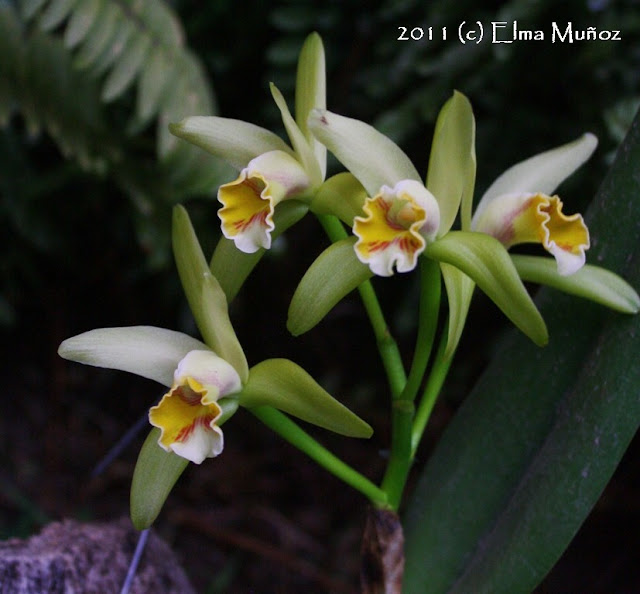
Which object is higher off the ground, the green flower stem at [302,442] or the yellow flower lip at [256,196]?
the yellow flower lip at [256,196]

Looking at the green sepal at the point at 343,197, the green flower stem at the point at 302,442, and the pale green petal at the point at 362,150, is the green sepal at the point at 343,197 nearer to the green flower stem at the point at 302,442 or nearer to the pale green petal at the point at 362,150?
the pale green petal at the point at 362,150

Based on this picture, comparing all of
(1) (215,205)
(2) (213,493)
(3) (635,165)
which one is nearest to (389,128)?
(1) (215,205)

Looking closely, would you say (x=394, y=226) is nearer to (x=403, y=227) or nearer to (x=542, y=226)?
(x=403, y=227)

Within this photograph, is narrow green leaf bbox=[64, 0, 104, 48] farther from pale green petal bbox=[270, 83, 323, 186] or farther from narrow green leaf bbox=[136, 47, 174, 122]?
pale green petal bbox=[270, 83, 323, 186]

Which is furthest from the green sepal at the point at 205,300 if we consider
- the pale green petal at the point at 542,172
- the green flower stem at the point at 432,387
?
the pale green petal at the point at 542,172

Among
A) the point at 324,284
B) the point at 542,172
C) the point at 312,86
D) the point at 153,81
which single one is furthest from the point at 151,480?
the point at 153,81
